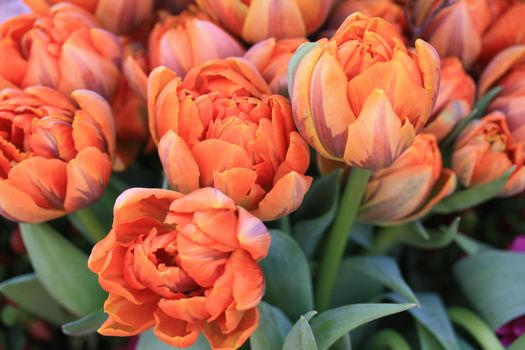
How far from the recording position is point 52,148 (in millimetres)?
390

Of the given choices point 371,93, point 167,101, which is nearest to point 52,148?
point 167,101

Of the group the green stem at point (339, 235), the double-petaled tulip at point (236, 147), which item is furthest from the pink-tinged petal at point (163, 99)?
the green stem at point (339, 235)

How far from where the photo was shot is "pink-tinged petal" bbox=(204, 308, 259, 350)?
0.34m

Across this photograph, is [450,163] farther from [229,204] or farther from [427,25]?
[229,204]

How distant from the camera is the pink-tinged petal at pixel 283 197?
34 cm

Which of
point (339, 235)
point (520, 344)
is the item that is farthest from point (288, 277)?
point (520, 344)

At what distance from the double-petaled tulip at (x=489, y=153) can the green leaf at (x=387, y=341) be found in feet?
0.36

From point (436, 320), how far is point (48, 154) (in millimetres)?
257

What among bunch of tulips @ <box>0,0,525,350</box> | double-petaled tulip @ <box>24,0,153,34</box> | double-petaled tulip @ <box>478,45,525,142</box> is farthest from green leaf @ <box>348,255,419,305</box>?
double-petaled tulip @ <box>24,0,153,34</box>

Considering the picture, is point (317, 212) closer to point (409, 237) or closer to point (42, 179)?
point (409, 237)

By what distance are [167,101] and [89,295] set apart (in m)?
0.17

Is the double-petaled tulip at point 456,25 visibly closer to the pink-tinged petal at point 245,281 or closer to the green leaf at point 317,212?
the green leaf at point 317,212

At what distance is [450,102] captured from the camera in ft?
1.50

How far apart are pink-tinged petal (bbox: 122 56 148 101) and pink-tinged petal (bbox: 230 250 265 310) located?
16 centimetres
